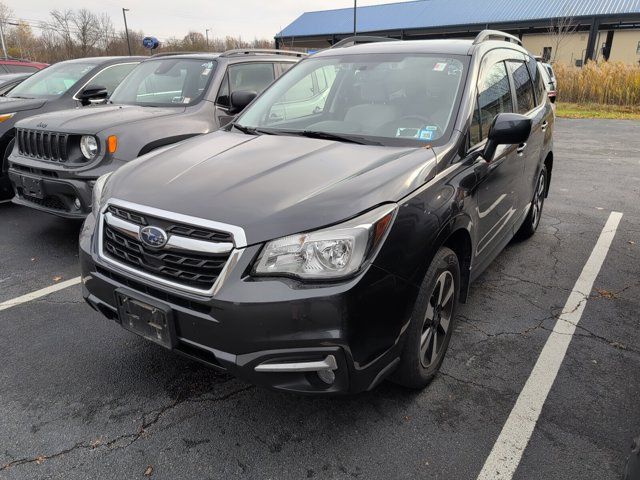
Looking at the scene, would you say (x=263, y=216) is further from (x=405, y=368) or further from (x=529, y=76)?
(x=529, y=76)

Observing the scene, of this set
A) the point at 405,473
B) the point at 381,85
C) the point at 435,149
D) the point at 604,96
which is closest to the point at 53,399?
the point at 405,473

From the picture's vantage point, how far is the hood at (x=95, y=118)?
4.59 metres

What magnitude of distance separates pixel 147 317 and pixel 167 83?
13.9 feet

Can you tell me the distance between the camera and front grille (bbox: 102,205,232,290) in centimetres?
211

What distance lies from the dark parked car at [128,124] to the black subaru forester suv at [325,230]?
167 centimetres

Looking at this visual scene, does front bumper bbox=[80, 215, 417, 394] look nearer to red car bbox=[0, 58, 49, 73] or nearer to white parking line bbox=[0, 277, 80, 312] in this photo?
white parking line bbox=[0, 277, 80, 312]

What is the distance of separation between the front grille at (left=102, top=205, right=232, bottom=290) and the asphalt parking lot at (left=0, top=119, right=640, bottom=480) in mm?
806

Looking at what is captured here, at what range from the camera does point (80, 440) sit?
236 cm

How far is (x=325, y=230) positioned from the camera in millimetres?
2053

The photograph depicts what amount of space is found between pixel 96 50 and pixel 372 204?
5439cm

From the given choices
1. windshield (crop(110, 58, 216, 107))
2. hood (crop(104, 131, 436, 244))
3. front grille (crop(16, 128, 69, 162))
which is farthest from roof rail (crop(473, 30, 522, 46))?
front grille (crop(16, 128, 69, 162))

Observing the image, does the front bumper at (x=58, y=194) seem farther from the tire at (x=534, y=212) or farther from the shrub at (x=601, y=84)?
the shrub at (x=601, y=84)

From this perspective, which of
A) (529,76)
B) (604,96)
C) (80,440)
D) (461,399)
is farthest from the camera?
(604,96)

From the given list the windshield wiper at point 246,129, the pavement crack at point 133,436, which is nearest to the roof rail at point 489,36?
the windshield wiper at point 246,129
